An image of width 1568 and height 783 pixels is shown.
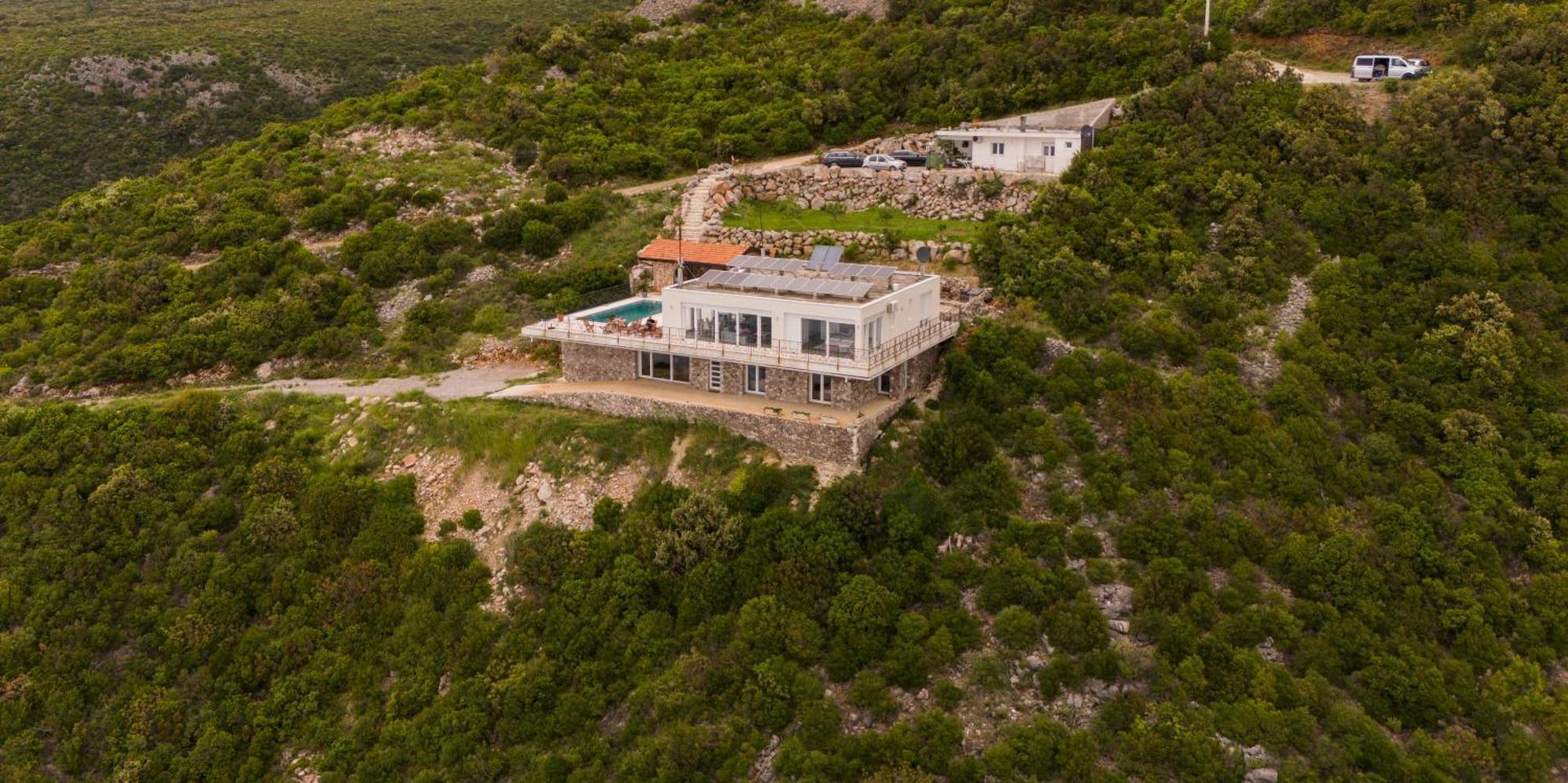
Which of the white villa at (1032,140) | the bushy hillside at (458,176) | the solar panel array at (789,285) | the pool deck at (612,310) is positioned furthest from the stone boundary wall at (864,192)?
the solar panel array at (789,285)

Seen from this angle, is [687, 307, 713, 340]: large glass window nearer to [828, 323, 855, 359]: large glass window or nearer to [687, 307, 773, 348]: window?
[687, 307, 773, 348]: window

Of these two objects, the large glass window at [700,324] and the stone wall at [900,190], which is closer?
the large glass window at [700,324]

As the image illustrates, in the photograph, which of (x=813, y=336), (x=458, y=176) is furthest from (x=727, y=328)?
(x=458, y=176)

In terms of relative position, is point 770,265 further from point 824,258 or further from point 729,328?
point 729,328

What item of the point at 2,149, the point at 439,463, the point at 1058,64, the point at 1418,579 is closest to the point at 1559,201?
the point at 1418,579

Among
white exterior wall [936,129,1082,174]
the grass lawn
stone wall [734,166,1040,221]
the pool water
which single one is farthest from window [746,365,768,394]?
white exterior wall [936,129,1082,174]

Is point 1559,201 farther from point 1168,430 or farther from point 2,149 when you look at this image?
point 2,149

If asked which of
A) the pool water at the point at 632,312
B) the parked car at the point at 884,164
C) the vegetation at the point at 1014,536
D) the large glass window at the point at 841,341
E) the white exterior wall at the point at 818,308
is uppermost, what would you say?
the parked car at the point at 884,164

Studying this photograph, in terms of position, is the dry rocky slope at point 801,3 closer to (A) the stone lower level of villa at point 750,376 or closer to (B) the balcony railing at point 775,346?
(B) the balcony railing at point 775,346

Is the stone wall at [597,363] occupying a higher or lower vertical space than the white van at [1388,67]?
lower
